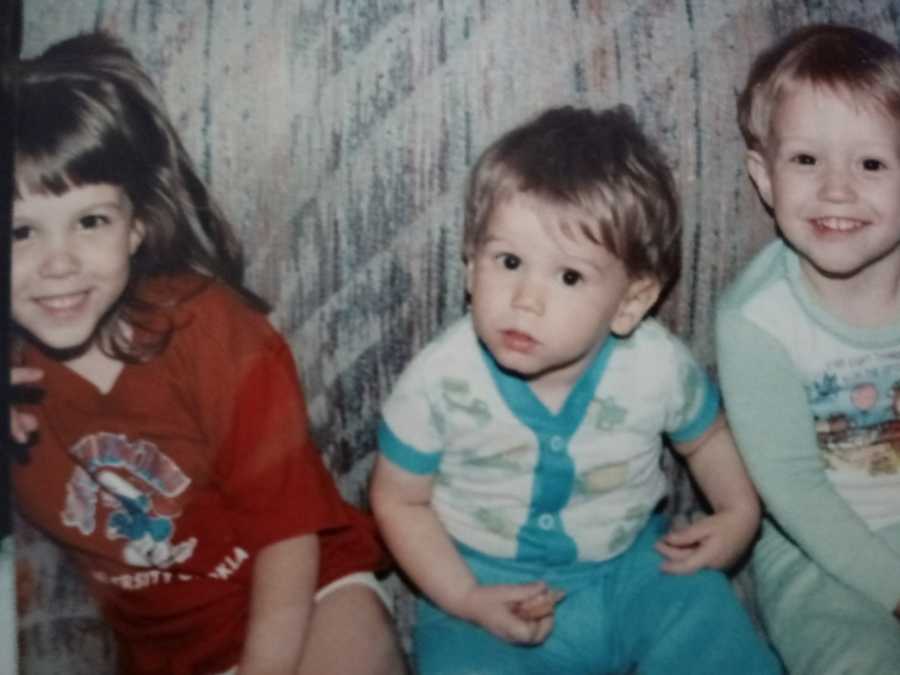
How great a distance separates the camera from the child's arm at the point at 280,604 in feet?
2.57

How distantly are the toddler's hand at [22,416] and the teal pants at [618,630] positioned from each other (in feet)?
1.06

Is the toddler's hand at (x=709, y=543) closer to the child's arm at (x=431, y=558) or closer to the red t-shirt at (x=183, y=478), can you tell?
the child's arm at (x=431, y=558)

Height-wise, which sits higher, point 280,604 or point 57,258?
point 57,258

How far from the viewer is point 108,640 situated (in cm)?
80

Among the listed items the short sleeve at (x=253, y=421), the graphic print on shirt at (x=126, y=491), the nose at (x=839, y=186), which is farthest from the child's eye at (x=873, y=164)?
the graphic print on shirt at (x=126, y=491)

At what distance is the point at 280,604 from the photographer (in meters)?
0.80

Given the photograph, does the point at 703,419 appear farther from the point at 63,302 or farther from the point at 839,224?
the point at 63,302

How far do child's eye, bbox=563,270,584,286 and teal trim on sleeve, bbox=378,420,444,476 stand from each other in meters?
0.17

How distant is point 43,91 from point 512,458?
424 mm

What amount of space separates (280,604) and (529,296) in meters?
0.30

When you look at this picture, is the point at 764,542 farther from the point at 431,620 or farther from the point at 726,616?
the point at 431,620

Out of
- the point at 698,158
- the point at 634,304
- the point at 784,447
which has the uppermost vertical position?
the point at 698,158

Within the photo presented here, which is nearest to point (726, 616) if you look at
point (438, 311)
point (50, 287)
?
point (438, 311)

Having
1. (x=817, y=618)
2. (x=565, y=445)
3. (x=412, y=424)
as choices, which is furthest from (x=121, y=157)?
(x=817, y=618)
